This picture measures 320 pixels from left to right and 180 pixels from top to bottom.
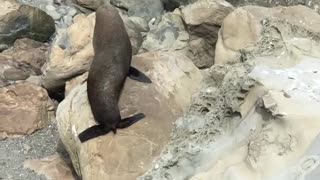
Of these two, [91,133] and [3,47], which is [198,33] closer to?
[3,47]

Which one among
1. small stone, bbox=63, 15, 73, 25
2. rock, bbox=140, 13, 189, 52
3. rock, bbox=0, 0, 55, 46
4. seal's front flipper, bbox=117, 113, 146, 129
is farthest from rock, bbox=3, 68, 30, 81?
seal's front flipper, bbox=117, 113, 146, 129

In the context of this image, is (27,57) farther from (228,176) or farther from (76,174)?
(228,176)

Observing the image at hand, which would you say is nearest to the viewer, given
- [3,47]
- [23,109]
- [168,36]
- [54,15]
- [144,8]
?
[23,109]

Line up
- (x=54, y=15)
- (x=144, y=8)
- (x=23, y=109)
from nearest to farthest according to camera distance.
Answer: (x=23, y=109), (x=144, y=8), (x=54, y=15)

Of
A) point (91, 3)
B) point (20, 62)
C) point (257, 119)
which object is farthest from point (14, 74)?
point (257, 119)

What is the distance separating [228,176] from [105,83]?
189 cm

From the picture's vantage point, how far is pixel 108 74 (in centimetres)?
473

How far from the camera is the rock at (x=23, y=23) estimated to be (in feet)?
23.3

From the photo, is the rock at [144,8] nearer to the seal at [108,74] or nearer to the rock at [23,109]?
the rock at [23,109]

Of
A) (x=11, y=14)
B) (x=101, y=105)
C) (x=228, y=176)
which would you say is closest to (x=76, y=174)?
(x=101, y=105)

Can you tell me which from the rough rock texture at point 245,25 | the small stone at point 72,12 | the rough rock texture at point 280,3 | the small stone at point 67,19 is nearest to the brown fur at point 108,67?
the rough rock texture at point 245,25

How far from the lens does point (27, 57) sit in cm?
657

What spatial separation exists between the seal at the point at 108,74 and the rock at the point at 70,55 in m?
0.51

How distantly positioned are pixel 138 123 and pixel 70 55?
1.63 m
